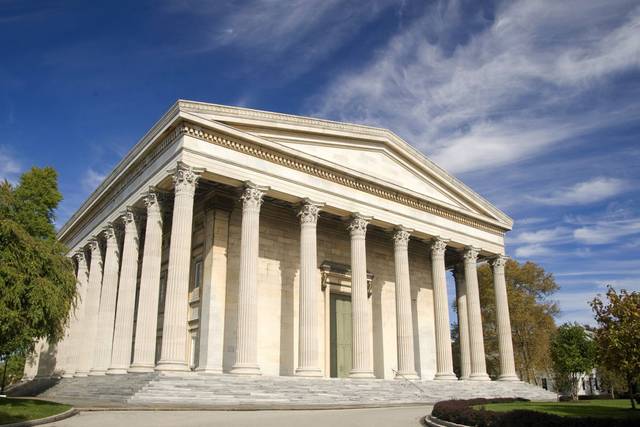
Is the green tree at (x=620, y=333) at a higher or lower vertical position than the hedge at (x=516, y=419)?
higher

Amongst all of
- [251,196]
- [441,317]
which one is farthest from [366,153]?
[441,317]

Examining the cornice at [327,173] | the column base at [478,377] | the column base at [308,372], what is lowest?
the column base at [478,377]

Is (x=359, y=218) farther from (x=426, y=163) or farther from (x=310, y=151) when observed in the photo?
(x=426, y=163)

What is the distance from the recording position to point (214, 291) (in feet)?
89.6

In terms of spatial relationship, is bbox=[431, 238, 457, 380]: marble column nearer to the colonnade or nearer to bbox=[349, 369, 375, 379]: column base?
the colonnade

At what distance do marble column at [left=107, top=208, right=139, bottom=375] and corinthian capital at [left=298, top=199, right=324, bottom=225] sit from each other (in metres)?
8.48

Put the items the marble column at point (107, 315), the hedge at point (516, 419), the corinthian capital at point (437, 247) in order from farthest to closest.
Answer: the corinthian capital at point (437, 247), the marble column at point (107, 315), the hedge at point (516, 419)

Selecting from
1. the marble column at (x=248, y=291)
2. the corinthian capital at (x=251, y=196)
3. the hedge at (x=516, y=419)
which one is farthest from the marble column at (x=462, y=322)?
the hedge at (x=516, y=419)

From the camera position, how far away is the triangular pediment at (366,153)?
1045 inches

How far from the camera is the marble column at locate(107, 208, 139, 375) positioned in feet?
82.9

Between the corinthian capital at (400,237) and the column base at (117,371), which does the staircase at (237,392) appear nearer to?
the column base at (117,371)

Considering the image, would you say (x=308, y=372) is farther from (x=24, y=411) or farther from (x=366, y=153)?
(x=366, y=153)

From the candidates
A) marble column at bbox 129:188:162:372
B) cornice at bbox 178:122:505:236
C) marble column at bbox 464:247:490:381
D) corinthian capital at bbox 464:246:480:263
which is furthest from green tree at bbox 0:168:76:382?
corinthian capital at bbox 464:246:480:263

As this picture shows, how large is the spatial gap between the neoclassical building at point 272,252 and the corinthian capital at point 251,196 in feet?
0.16
